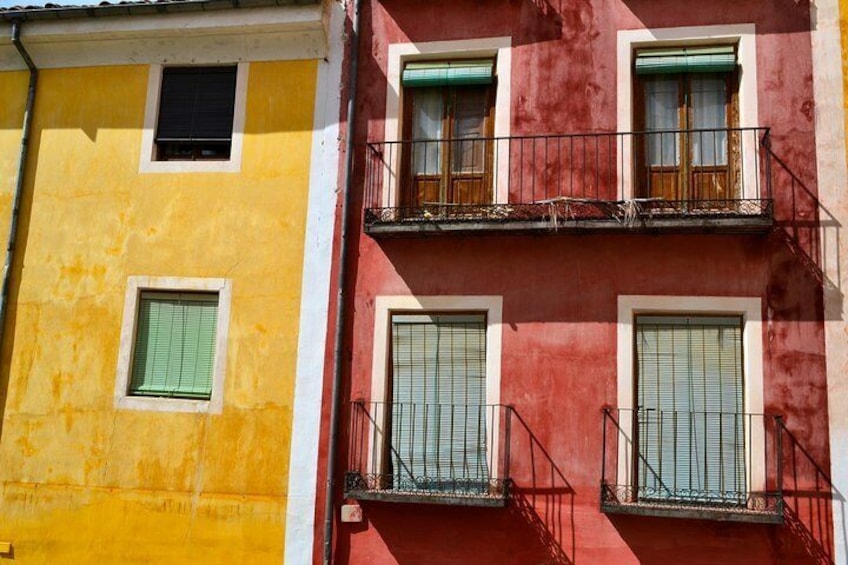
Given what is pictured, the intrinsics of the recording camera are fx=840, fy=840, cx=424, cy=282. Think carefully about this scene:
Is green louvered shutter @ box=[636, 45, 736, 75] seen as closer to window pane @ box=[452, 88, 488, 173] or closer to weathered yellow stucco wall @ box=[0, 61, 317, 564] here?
window pane @ box=[452, 88, 488, 173]

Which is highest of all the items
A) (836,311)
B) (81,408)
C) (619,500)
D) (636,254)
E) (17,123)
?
(17,123)

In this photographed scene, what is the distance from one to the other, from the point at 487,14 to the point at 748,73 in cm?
319

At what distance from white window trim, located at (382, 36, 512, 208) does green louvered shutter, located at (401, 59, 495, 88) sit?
9 centimetres

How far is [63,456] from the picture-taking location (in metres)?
10.4

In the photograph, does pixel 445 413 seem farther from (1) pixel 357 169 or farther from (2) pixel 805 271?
(2) pixel 805 271

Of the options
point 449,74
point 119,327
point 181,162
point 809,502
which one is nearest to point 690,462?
point 809,502

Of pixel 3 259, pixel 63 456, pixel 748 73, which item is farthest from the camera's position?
pixel 3 259

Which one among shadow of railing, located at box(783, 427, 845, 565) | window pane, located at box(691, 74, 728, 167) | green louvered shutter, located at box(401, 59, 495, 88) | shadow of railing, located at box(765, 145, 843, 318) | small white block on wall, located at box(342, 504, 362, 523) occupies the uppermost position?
green louvered shutter, located at box(401, 59, 495, 88)

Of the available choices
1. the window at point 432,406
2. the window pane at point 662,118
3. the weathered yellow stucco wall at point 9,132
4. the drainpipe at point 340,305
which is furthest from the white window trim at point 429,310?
the weathered yellow stucco wall at point 9,132

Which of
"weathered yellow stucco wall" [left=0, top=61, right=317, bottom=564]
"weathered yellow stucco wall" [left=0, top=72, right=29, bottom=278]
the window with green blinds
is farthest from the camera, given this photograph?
"weathered yellow stucco wall" [left=0, top=72, right=29, bottom=278]

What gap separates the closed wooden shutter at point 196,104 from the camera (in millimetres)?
11000

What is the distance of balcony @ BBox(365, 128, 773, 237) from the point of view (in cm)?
941

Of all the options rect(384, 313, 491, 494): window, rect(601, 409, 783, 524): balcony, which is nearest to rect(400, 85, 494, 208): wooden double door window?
rect(384, 313, 491, 494): window

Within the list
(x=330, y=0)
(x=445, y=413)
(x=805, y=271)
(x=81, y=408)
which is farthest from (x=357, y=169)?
(x=805, y=271)
